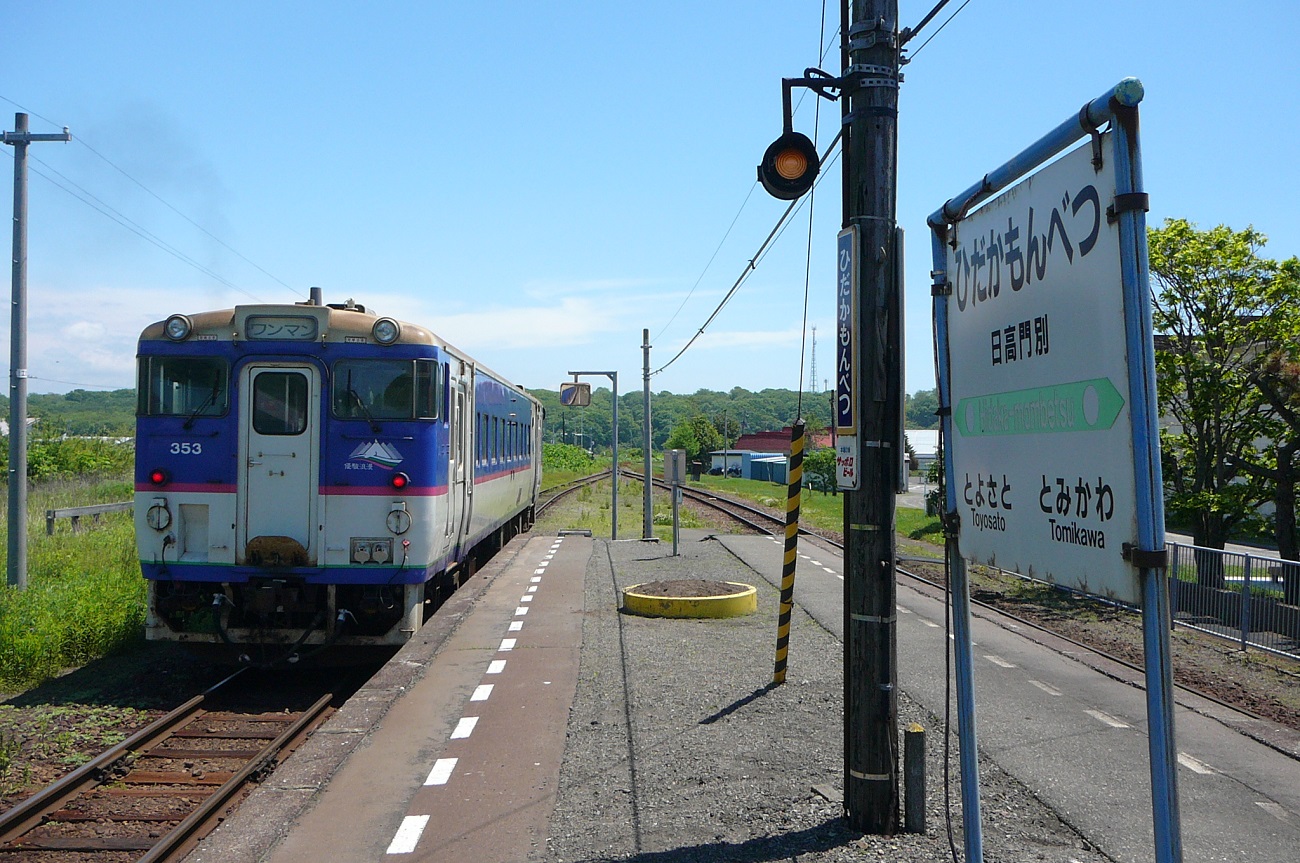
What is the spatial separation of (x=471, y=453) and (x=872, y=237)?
7854 millimetres

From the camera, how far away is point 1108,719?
8.05 m

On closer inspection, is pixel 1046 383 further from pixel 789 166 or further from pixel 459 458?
pixel 459 458

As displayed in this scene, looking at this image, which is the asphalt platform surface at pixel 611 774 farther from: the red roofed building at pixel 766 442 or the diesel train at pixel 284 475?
the red roofed building at pixel 766 442

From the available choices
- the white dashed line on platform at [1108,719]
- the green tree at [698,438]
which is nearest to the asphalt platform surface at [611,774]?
the white dashed line on platform at [1108,719]

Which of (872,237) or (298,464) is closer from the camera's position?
Result: (872,237)

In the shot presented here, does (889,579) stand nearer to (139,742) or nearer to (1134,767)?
(1134,767)

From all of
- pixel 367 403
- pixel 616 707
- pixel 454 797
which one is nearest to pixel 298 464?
pixel 367 403

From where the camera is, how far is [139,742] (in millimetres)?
7648

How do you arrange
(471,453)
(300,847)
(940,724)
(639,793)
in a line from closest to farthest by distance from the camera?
(300,847)
(639,793)
(940,724)
(471,453)

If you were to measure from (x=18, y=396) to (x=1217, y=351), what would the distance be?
695 inches

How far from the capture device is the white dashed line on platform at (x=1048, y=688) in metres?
8.95

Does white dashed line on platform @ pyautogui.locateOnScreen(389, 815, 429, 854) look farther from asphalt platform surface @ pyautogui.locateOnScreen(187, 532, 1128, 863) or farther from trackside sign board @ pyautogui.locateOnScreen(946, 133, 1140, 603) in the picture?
trackside sign board @ pyautogui.locateOnScreen(946, 133, 1140, 603)

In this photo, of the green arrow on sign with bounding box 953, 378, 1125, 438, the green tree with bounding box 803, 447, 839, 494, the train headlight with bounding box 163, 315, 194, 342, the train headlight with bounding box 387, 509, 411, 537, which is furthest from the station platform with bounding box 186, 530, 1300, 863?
the green tree with bounding box 803, 447, 839, 494

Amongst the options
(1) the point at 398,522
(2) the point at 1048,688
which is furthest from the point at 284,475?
(2) the point at 1048,688
